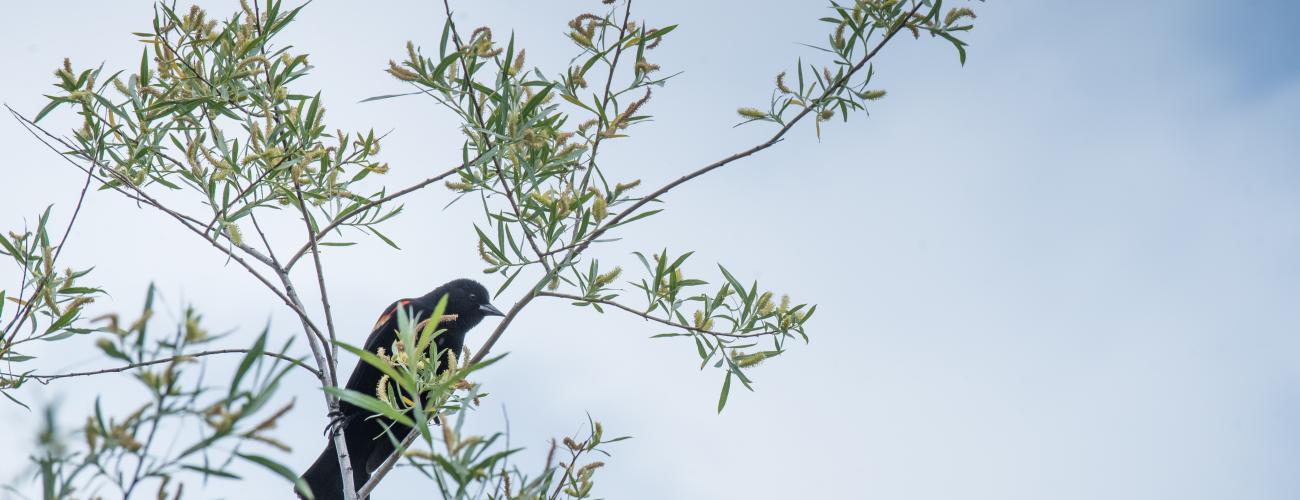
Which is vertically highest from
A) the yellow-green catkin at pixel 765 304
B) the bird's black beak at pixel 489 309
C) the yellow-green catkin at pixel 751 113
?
the bird's black beak at pixel 489 309

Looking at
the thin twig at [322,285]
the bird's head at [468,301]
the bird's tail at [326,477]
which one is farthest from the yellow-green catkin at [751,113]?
the bird's head at [468,301]

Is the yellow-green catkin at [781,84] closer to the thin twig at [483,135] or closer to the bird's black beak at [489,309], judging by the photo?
the thin twig at [483,135]

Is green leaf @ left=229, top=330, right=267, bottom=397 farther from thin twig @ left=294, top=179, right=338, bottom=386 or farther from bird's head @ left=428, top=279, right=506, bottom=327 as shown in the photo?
bird's head @ left=428, top=279, right=506, bottom=327

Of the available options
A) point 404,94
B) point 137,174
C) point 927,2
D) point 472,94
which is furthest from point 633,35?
point 137,174

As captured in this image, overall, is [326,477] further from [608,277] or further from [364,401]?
[364,401]

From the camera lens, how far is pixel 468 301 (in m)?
6.21

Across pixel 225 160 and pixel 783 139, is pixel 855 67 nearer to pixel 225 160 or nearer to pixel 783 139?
pixel 783 139

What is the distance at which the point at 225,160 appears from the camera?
345 cm

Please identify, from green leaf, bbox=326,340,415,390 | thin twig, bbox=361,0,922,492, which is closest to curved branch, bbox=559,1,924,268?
thin twig, bbox=361,0,922,492

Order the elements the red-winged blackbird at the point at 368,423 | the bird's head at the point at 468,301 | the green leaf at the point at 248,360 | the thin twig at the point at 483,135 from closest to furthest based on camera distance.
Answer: the green leaf at the point at 248,360, the thin twig at the point at 483,135, the red-winged blackbird at the point at 368,423, the bird's head at the point at 468,301

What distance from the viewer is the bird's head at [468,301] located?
20.2 ft

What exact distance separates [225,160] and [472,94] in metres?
1.03

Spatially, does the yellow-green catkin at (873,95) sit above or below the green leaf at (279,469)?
above

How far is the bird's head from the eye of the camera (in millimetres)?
6156
